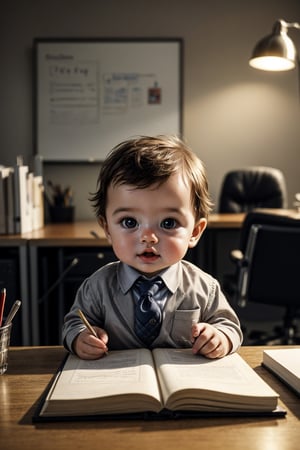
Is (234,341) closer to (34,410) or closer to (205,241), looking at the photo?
(34,410)

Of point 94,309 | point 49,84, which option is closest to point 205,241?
point 49,84

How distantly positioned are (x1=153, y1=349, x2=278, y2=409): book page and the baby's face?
0.16 meters

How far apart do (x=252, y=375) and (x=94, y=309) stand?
0.31m

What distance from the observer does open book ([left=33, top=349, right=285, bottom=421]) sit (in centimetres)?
60

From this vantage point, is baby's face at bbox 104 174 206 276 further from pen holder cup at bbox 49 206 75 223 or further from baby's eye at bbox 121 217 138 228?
pen holder cup at bbox 49 206 75 223

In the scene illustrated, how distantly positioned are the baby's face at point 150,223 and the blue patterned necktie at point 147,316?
0.04 metres

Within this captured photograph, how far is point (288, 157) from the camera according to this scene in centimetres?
391

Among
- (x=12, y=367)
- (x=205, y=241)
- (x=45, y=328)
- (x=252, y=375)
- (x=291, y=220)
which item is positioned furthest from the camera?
(x=205, y=241)

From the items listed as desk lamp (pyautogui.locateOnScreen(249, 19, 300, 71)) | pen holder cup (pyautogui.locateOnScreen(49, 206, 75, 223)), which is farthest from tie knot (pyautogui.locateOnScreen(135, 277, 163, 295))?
pen holder cup (pyautogui.locateOnScreen(49, 206, 75, 223))

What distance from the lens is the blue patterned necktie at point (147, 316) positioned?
85 cm

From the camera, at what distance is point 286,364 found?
0.73 m

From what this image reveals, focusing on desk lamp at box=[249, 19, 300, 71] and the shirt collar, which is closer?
the shirt collar

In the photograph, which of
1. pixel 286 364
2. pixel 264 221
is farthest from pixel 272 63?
pixel 286 364

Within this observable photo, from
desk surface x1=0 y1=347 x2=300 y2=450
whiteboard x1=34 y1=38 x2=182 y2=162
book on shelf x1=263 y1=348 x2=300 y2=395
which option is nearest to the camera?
desk surface x1=0 y1=347 x2=300 y2=450
